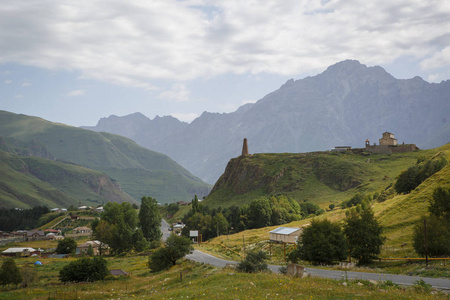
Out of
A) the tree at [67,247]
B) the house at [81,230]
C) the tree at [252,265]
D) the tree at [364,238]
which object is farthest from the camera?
the house at [81,230]

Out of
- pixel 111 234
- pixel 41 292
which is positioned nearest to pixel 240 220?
pixel 111 234

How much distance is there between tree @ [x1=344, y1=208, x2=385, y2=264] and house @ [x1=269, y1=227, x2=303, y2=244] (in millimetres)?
26164

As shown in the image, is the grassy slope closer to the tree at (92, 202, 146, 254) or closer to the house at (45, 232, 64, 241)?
the tree at (92, 202, 146, 254)

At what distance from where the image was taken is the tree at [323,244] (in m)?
46.5

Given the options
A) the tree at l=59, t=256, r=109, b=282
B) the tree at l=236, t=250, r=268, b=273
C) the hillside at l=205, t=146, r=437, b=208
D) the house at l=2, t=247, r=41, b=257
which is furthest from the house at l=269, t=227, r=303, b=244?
the house at l=2, t=247, r=41, b=257

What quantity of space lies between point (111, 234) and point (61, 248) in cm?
2630

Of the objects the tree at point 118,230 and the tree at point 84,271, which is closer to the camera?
the tree at point 84,271

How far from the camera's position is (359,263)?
46.2 meters

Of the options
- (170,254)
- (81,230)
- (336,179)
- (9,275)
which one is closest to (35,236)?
(81,230)

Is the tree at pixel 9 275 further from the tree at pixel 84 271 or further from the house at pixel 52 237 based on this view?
the house at pixel 52 237

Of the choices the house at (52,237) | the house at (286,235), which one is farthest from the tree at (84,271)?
the house at (52,237)

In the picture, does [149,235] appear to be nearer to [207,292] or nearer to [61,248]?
[61,248]

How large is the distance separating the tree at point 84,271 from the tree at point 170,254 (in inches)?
352

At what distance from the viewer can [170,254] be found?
213 feet
